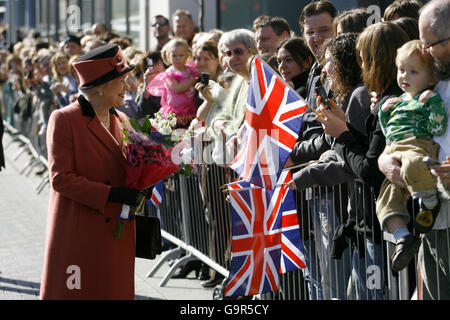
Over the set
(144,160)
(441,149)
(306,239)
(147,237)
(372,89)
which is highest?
(372,89)

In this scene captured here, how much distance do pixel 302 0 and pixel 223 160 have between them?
199 inches

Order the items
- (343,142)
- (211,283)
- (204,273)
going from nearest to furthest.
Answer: (343,142) → (211,283) → (204,273)

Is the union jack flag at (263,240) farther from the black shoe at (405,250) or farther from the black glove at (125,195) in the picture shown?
the black shoe at (405,250)

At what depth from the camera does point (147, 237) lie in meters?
5.53

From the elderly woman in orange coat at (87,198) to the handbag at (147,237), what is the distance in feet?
0.67

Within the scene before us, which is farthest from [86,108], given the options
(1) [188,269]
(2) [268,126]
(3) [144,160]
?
(1) [188,269]

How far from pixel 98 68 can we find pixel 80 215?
0.92 metres

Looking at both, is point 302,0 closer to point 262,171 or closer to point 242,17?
point 242,17

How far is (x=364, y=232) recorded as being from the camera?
5.27m

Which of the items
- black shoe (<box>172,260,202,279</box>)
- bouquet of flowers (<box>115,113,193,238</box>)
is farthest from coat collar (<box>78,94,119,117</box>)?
black shoe (<box>172,260,202,279</box>)

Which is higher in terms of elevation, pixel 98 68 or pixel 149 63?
pixel 149 63

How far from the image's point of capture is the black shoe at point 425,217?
439 cm

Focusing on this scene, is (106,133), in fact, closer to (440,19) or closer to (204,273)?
(440,19)

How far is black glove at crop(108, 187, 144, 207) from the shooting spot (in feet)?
16.8
